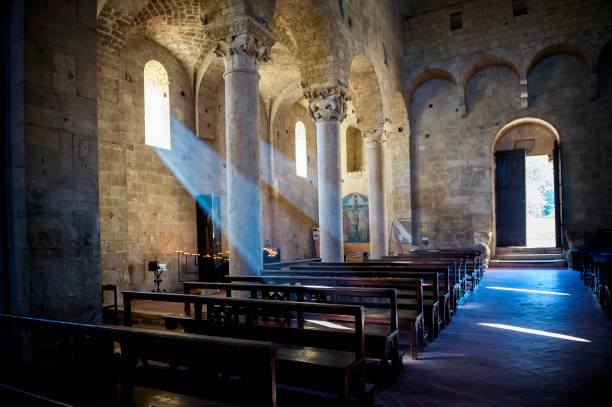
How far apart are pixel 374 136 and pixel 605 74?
8796 mm

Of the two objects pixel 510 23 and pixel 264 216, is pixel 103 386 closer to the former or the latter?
pixel 264 216

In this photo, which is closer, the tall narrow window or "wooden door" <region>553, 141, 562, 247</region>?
"wooden door" <region>553, 141, 562, 247</region>

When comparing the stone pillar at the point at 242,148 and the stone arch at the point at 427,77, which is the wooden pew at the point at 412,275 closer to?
the stone pillar at the point at 242,148

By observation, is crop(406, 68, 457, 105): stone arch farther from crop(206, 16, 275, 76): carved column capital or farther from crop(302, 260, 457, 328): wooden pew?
crop(302, 260, 457, 328): wooden pew

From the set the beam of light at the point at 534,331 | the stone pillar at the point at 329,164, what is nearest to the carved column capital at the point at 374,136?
the stone pillar at the point at 329,164

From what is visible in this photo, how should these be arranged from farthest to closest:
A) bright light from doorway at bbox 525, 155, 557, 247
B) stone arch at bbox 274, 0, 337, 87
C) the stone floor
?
1. bright light from doorway at bbox 525, 155, 557, 247
2. stone arch at bbox 274, 0, 337, 87
3. the stone floor

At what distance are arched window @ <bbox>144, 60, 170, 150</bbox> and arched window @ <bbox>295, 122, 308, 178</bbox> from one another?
329 inches

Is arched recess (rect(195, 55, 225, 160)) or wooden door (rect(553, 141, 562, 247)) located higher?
arched recess (rect(195, 55, 225, 160))

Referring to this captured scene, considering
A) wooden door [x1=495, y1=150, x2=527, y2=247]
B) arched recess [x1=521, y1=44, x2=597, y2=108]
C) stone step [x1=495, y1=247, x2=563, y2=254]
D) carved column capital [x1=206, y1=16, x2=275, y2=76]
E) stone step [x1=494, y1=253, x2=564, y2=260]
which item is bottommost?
stone step [x1=494, y1=253, x2=564, y2=260]

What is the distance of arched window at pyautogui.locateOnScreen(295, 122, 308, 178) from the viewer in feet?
67.8

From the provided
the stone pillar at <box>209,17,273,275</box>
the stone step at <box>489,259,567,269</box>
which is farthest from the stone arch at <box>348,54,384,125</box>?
the stone step at <box>489,259,567,269</box>

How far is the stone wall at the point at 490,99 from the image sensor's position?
1533 centimetres

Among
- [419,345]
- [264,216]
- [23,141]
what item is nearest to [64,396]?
[23,141]

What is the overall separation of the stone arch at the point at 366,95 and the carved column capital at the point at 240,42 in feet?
21.3
